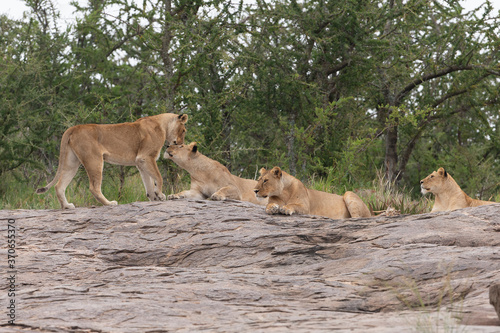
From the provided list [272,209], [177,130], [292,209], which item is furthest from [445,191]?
[177,130]

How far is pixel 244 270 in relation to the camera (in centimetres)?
612

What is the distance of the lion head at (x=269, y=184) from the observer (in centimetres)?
785

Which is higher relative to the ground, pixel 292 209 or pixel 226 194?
pixel 226 194

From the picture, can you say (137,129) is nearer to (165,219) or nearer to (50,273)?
(165,219)

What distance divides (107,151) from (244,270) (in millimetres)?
2869

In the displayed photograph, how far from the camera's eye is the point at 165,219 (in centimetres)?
746

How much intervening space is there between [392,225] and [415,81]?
10.3m

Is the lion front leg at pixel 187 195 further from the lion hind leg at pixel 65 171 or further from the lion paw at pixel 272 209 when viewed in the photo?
the lion paw at pixel 272 209

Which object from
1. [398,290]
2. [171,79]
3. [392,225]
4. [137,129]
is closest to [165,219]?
[137,129]

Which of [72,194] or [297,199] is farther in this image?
[72,194]

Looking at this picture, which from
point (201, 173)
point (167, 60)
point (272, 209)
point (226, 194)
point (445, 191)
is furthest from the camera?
point (167, 60)

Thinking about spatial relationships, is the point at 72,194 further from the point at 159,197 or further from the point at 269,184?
the point at 269,184

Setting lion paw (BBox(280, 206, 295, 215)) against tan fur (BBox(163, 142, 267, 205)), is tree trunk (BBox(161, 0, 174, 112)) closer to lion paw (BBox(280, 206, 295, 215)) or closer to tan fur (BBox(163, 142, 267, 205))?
tan fur (BBox(163, 142, 267, 205))

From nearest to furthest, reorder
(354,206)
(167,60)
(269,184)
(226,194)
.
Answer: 1. (269,184)
2. (354,206)
3. (226,194)
4. (167,60)
